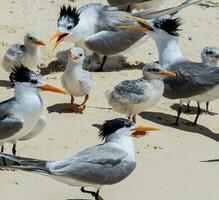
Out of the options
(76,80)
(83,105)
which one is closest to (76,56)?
(76,80)

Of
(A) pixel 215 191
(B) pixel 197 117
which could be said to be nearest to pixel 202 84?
(B) pixel 197 117

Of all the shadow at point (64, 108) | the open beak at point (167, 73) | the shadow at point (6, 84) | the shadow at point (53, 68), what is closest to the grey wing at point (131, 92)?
the open beak at point (167, 73)

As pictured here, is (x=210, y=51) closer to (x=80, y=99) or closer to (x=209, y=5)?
(x=80, y=99)

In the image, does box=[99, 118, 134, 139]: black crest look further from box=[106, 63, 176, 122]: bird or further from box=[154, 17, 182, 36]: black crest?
box=[154, 17, 182, 36]: black crest

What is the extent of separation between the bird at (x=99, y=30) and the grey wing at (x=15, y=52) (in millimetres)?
560

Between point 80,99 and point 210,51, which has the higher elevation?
point 210,51

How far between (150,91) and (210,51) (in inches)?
48.8

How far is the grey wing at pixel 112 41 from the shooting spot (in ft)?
33.0

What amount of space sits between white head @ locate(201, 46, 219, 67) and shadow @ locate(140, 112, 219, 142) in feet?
2.52

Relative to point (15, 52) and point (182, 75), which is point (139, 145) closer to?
point (182, 75)

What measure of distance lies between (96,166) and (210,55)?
10.6 ft

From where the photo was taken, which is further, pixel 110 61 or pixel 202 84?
pixel 110 61

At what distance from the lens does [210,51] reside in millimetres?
9258

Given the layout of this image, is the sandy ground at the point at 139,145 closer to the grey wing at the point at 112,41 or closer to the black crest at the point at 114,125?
the grey wing at the point at 112,41
